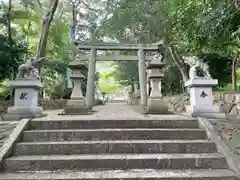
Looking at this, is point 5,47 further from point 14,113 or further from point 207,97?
point 207,97

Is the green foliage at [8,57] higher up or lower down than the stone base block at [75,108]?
higher up

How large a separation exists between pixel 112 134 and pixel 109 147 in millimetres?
353

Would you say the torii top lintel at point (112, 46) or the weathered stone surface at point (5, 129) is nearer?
the weathered stone surface at point (5, 129)

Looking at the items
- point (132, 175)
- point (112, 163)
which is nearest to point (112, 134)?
point (112, 163)

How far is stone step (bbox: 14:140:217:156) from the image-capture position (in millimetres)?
3799

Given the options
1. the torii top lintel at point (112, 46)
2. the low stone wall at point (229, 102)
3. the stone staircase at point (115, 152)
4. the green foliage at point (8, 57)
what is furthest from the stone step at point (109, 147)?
the green foliage at point (8, 57)

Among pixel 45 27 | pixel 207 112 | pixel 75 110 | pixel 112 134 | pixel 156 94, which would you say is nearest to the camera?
pixel 112 134

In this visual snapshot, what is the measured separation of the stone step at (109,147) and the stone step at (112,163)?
0.25 metres

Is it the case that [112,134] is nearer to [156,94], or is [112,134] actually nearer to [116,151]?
[116,151]

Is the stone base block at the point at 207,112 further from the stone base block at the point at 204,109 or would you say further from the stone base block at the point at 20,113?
the stone base block at the point at 20,113

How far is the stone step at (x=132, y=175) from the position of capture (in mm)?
3123

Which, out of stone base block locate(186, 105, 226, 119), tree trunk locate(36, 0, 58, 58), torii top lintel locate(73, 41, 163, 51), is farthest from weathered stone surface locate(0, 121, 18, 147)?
tree trunk locate(36, 0, 58, 58)

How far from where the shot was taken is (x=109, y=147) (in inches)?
151

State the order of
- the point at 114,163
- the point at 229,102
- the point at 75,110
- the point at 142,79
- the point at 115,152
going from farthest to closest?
the point at 142,79 < the point at 229,102 < the point at 75,110 < the point at 115,152 < the point at 114,163
